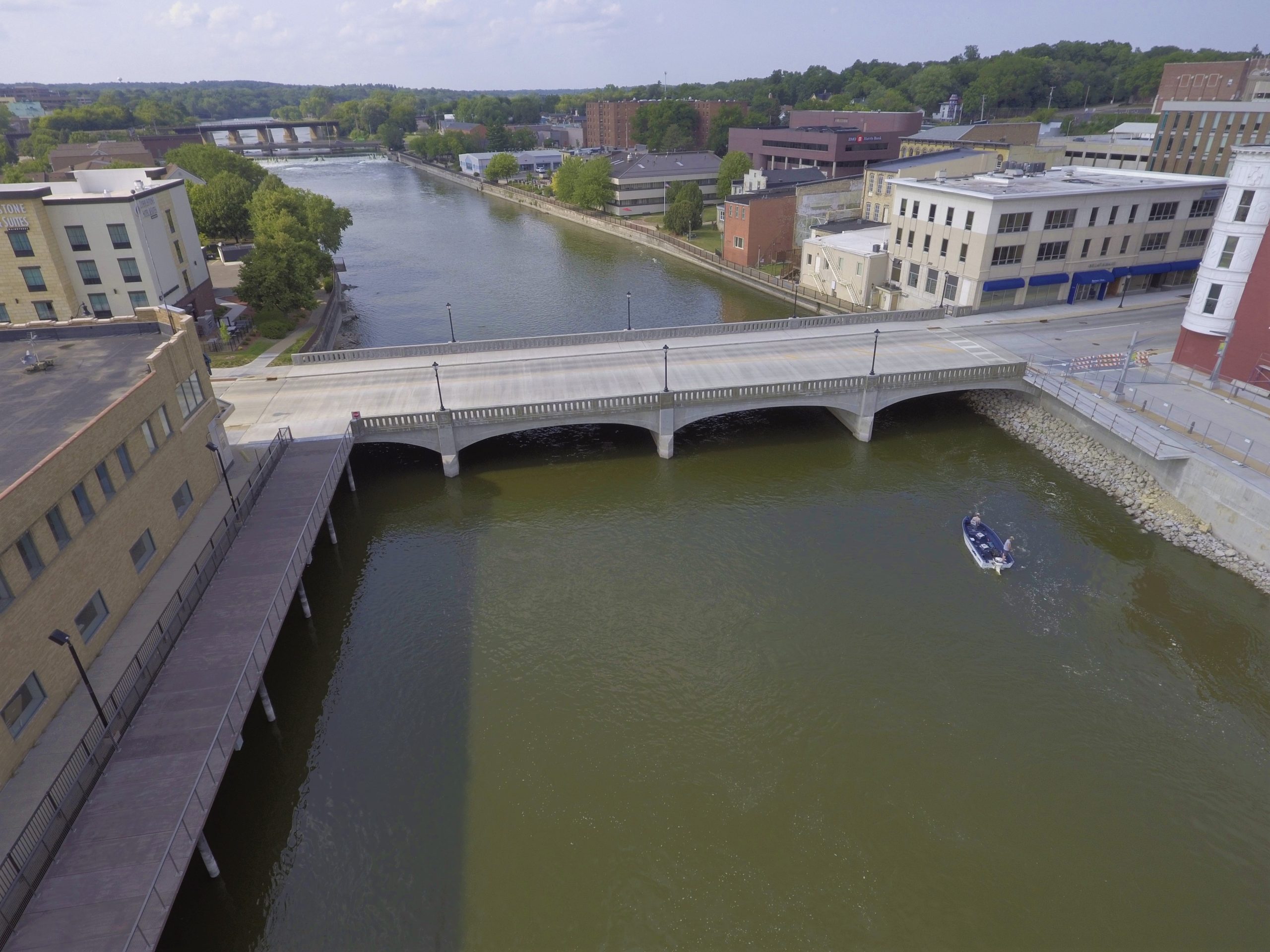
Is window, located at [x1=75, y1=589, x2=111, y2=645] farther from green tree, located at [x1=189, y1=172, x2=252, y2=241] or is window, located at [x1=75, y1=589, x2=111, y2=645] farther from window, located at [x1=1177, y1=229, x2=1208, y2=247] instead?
window, located at [x1=1177, y1=229, x2=1208, y2=247]

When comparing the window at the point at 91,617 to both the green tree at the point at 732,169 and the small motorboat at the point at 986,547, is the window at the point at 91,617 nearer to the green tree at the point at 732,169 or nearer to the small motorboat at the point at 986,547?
the small motorboat at the point at 986,547

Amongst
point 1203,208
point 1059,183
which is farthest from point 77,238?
point 1203,208

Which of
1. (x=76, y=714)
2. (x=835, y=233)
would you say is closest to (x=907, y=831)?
(x=76, y=714)

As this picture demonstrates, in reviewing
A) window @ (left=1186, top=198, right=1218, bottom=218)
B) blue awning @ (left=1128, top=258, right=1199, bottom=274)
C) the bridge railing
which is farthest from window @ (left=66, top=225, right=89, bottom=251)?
window @ (left=1186, top=198, right=1218, bottom=218)

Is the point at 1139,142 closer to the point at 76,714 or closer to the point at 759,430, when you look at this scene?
the point at 759,430

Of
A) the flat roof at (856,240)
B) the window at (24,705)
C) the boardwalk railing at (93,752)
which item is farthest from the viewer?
the flat roof at (856,240)

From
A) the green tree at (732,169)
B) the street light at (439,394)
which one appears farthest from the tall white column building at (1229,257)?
the green tree at (732,169)

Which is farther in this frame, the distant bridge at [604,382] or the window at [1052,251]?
the window at [1052,251]
